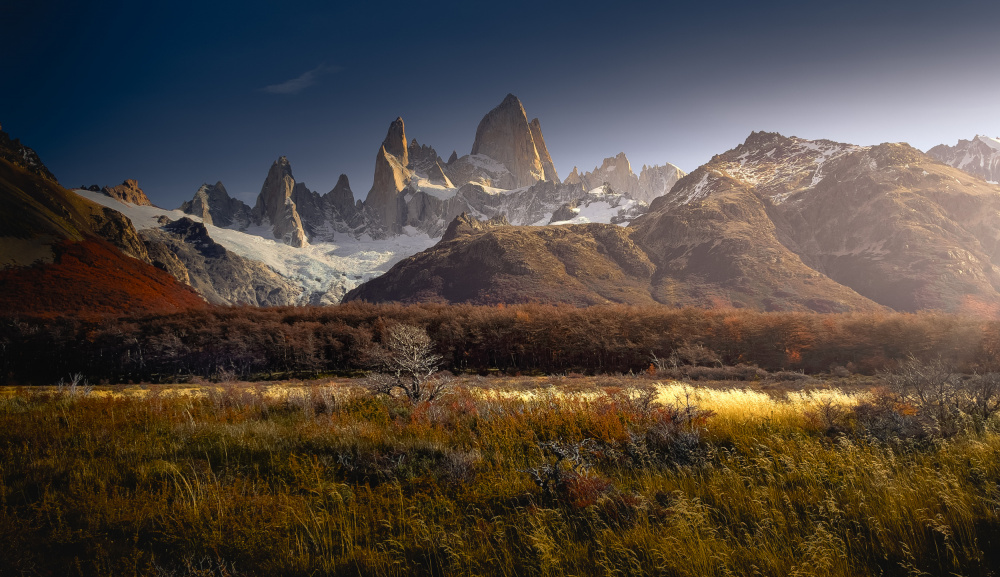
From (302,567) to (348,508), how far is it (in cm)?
104

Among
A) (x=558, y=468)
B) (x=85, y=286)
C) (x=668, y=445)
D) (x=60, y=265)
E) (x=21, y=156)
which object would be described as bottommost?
(x=668, y=445)

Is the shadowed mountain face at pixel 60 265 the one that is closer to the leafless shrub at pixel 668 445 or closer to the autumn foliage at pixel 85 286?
the autumn foliage at pixel 85 286

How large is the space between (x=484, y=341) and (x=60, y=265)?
100 meters

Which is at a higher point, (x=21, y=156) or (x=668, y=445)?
(x=21, y=156)

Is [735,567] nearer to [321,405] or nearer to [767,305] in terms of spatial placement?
[321,405]

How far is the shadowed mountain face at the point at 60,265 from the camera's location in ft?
282

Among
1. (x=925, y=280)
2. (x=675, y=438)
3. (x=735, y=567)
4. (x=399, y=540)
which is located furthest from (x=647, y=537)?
(x=925, y=280)

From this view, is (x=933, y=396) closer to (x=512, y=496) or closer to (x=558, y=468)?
(x=558, y=468)

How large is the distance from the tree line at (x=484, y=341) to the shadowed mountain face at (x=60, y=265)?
21.8 meters

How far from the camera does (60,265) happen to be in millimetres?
94000

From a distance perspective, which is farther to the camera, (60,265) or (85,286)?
(60,265)

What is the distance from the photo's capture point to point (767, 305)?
538 ft

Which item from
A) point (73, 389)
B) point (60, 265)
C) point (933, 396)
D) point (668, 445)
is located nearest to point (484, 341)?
point (73, 389)

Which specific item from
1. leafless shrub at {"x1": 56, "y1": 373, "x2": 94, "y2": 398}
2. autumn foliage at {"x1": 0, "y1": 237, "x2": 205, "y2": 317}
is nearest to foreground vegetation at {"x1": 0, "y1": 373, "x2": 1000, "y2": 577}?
leafless shrub at {"x1": 56, "y1": 373, "x2": 94, "y2": 398}
